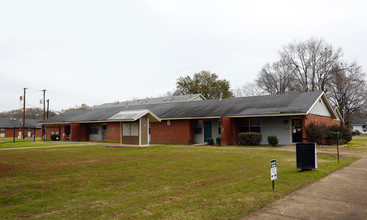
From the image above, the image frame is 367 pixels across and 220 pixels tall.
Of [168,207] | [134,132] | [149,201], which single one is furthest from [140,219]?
[134,132]

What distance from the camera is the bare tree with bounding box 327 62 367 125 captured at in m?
45.2

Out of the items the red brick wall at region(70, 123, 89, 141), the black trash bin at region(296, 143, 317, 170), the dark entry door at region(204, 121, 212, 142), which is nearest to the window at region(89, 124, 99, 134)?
the red brick wall at region(70, 123, 89, 141)

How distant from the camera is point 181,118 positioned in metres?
28.0

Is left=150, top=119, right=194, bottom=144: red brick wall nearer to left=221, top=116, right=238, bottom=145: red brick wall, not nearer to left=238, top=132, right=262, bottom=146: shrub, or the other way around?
left=221, top=116, right=238, bottom=145: red brick wall

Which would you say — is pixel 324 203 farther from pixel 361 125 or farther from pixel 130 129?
pixel 361 125

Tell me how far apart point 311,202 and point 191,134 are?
882 inches

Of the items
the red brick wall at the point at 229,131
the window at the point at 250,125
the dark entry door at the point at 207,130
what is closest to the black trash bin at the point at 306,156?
the red brick wall at the point at 229,131

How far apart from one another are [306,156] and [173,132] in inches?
793

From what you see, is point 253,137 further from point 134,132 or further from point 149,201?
point 149,201

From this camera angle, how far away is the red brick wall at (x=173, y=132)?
2819 cm

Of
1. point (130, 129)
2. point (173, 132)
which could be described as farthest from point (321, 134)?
point (130, 129)

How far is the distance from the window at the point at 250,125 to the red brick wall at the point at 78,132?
846 inches

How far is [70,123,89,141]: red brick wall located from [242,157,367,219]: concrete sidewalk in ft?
110

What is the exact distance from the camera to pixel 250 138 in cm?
2386
